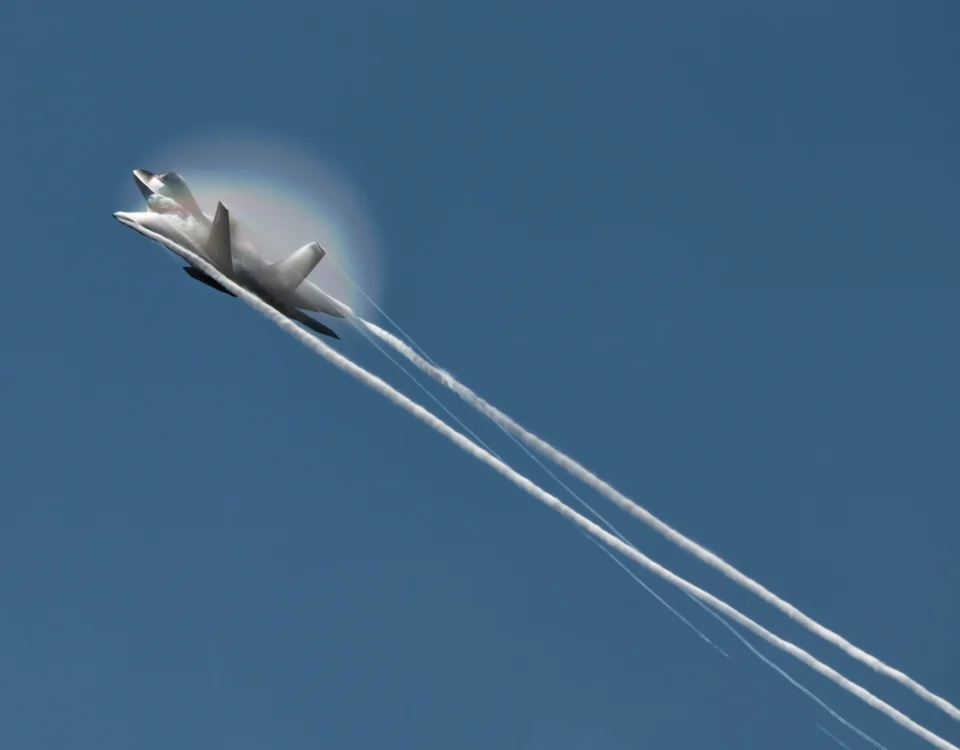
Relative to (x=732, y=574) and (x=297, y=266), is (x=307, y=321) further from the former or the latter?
(x=732, y=574)

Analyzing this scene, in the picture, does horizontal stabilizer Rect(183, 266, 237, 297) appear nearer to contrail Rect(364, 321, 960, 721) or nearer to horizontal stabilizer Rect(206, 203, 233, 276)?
horizontal stabilizer Rect(206, 203, 233, 276)

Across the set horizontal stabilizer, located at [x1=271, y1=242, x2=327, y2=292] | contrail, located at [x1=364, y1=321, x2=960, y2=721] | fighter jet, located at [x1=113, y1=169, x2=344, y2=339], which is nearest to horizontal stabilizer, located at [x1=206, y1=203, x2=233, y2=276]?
fighter jet, located at [x1=113, y1=169, x2=344, y2=339]

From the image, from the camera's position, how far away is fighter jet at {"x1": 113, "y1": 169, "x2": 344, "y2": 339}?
46562mm

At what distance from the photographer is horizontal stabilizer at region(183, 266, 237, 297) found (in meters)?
48.1

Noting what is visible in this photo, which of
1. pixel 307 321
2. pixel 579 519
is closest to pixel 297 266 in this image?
A: pixel 307 321

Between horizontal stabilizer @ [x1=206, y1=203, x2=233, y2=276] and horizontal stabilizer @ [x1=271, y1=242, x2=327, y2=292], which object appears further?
horizontal stabilizer @ [x1=206, y1=203, x2=233, y2=276]

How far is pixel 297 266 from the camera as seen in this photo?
46.4 meters

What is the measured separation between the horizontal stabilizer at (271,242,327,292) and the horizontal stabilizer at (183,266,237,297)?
2.99m

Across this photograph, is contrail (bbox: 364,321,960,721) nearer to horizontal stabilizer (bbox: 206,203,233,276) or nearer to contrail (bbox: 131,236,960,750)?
contrail (bbox: 131,236,960,750)

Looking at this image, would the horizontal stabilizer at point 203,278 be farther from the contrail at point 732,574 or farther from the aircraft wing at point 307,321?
the contrail at point 732,574

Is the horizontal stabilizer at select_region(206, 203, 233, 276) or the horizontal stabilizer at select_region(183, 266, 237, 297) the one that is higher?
the horizontal stabilizer at select_region(206, 203, 233, 276)

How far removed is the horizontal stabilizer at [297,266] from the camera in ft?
152

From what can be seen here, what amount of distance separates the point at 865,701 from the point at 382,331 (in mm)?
27346

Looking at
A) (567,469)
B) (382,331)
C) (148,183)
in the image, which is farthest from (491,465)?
(148,183)
